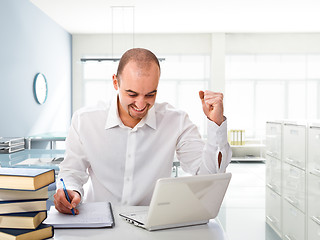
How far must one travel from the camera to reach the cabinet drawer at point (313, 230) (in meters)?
2.51

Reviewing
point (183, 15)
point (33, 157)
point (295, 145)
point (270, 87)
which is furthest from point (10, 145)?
point (270, 87)

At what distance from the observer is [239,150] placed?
7.82 m

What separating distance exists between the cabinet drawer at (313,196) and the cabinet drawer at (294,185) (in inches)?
3.7

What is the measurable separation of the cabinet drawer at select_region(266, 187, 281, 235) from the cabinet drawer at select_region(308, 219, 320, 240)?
621mm

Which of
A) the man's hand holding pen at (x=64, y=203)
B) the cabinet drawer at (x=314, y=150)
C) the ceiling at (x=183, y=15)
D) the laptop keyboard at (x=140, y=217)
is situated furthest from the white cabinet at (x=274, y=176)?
the ceiling at (x=183, y=15)

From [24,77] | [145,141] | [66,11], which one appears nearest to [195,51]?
[66,11]

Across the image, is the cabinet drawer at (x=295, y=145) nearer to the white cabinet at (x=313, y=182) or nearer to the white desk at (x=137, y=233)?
the white cabinet at (x=313, y=182)

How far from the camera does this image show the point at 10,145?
3.54 metres

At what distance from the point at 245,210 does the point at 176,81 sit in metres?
4.53

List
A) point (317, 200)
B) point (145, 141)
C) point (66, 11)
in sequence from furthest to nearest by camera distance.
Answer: point (66, 11)
point (317, 200)
point (145, 141)

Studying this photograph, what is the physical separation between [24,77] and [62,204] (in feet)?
14.2

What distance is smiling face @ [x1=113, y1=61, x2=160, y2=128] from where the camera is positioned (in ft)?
4.41

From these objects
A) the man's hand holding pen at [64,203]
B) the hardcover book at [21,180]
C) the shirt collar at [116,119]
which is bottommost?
the man's hand holding pen at [64,203]

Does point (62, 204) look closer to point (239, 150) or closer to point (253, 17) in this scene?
point (253, 17)
